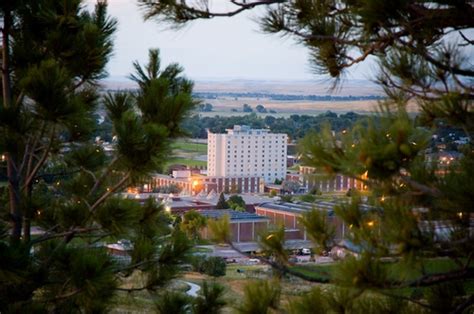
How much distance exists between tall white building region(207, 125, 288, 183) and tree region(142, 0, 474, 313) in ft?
81.4

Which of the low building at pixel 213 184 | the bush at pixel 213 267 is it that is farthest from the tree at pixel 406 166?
the low building at pixel 213 184

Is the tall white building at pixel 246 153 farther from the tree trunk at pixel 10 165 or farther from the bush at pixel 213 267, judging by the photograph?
the tree trunk at pixel 10 165

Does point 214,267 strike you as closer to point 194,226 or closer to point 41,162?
point 194,226

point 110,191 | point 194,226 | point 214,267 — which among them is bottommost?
point 214,267

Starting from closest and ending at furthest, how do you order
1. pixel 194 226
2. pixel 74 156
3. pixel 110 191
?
pixel 110 191 < pixel 74 156 < pixel 194 226

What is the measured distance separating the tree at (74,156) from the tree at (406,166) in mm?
845

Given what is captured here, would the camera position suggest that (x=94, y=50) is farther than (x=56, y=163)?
No

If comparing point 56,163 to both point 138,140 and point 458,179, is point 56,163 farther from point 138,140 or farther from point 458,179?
point 458,179

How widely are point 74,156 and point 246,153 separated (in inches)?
999

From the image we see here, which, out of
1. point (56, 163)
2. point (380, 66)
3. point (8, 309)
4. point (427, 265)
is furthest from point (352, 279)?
point (56, 163)

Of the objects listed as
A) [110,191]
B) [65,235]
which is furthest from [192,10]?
[65,235]

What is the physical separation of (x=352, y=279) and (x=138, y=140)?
1.11 metres

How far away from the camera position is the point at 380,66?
1.56 metres

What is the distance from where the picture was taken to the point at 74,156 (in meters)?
2.88
